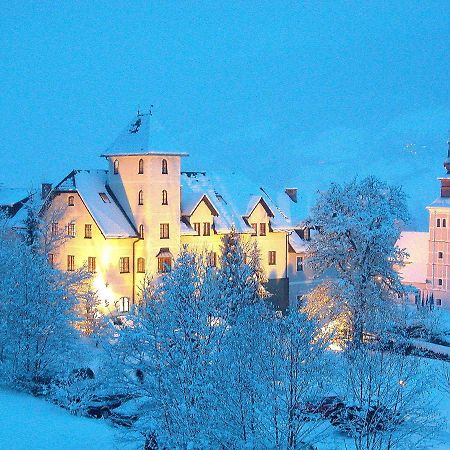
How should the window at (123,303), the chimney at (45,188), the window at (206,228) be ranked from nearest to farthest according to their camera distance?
the window at (123,303) → the chimney at (45,188) → the window at (206,228)

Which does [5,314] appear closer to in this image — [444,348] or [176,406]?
[176,406]

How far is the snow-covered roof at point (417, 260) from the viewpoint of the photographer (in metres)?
81.7

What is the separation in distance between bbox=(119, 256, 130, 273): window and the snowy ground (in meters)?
21.6

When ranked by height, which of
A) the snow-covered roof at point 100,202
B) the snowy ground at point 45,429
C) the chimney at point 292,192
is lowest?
the snowy ground at point 45,429

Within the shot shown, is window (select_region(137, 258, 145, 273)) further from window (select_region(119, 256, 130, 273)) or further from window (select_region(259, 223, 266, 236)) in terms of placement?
window (select_region(259, 223, 266, 236))

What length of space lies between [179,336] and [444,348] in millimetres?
29488

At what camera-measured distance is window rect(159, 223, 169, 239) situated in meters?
53.0

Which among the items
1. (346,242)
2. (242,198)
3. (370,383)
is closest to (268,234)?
(242,198)

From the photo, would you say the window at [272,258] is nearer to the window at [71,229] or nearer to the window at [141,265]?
the window at [141,265]

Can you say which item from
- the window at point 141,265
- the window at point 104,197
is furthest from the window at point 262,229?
the window at point 104,197

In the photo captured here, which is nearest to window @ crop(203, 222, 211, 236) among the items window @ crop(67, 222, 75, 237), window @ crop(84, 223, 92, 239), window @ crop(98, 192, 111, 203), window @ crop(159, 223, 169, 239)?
window @ crop(159, 223, 169, 239)

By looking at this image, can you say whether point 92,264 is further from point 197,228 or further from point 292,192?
point 292,192

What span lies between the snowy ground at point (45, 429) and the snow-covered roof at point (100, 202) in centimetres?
2159

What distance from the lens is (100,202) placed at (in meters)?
52.8
